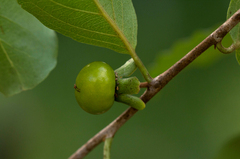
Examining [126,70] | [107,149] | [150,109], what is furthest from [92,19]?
[150,109]

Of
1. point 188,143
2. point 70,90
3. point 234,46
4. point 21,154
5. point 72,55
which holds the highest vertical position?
point 234,46

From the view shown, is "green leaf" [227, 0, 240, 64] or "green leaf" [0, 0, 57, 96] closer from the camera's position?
"green leaf" [227, 0, 240, 64]

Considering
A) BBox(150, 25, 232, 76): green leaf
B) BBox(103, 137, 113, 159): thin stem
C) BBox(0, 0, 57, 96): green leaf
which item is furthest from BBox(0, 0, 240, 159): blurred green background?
BBox(103, 137, 113, 159): thin stem

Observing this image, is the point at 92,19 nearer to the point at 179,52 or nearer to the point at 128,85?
the point at 128,85

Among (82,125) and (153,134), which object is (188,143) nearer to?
(153,134)

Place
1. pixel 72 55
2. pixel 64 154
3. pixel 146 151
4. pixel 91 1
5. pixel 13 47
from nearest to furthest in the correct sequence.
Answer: pixel 91 1 → pixel 13 47 → pixel 146 151 → pixel 64 154 → pixel 72 55

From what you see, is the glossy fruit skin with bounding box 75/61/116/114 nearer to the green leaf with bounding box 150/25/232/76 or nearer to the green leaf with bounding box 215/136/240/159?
the green leaf with bounding box 150/25/232/76

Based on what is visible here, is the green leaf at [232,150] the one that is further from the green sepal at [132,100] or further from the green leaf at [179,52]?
the green sepal at [132,100]

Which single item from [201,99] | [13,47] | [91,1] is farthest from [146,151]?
[91,1]
